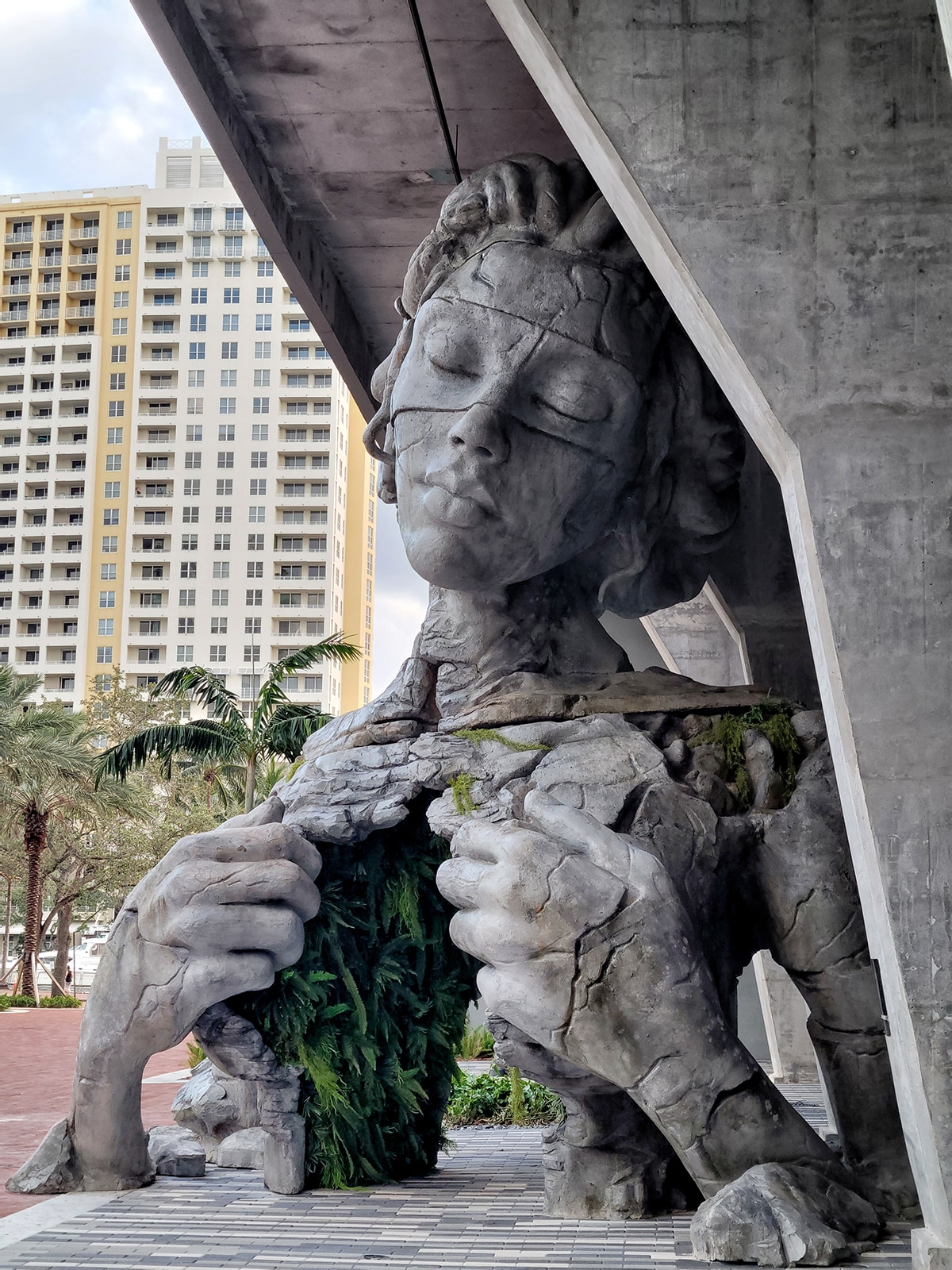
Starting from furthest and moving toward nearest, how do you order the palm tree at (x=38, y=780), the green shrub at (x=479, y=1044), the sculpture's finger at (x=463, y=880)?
1. the palm tree at (x=38, y=780)
2. the green shrub at (x=479, y=1044)
3. the sculpture's finger at (x=463, y=880)

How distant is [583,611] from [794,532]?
2148mm

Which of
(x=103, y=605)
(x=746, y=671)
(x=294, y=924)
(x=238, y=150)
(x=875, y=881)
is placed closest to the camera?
(x=875, y=881)

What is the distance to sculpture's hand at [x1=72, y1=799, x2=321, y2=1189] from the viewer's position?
5398 millimetres

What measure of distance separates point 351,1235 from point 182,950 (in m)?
1.28

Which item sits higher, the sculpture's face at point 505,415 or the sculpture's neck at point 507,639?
the sculpture's face at point 505,415

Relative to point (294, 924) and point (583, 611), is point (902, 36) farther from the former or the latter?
point (294, 924)

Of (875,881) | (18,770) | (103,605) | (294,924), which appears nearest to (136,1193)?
(294,924)

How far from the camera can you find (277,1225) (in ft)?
16.5

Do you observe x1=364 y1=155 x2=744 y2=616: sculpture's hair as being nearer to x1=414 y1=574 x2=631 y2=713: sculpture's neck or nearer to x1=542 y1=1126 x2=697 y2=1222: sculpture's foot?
x1=414 y1=574 x2=631 y2=713: sculpture's neck

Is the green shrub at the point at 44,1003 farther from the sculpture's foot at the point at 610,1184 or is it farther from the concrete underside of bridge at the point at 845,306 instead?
the concrete underside of bridge at the point at 845,306

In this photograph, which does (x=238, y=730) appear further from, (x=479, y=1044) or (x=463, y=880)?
(x=463, y=880)

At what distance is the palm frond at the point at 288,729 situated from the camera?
1856 centimetres

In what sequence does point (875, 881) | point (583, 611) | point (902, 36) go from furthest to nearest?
1. point (583, 611)
2. point (902, 36)
3. point (875, 881)

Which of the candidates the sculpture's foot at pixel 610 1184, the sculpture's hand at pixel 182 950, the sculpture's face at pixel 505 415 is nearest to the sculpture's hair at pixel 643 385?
the sculpture's face at pixel 505 415
